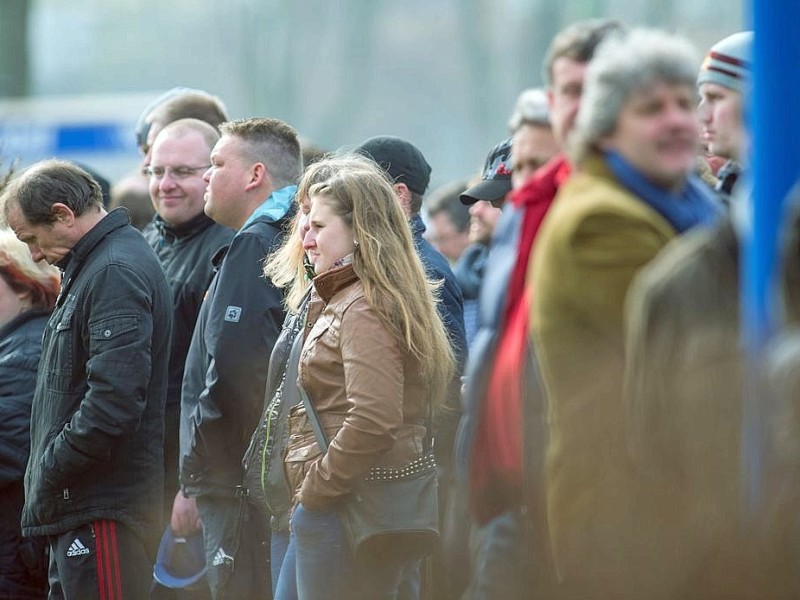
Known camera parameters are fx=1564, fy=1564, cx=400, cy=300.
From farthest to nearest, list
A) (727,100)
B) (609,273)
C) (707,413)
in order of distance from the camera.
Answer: (727,100), (609,273), (707,413)

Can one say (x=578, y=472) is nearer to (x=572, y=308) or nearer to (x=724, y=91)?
(x=572, y=308)

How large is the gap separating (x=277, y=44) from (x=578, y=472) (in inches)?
390

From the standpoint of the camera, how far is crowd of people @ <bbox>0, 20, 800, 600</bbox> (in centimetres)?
279

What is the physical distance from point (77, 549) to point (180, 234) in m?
1.56

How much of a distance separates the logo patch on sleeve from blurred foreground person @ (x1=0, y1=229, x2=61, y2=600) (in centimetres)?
99

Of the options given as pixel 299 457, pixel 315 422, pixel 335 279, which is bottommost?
pixel 299 457

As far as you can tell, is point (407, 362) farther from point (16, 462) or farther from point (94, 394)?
point (16, 462)

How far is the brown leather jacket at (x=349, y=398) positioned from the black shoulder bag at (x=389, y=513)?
0.11ft

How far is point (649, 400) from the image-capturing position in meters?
2.79

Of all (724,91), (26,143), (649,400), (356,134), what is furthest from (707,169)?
(26,143)

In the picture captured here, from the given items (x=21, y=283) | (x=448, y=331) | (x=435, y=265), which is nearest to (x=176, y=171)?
(x=21, y=283)

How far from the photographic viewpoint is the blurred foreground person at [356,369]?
451 centimetres

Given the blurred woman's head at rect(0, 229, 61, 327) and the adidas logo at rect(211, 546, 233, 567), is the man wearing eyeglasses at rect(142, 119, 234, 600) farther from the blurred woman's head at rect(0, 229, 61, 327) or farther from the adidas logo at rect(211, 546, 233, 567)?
the adidas logo at rect(211, 546, 233, 567)

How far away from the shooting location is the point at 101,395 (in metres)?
5.30
